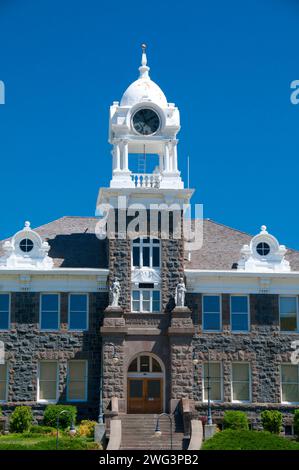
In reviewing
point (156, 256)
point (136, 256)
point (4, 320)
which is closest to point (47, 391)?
point (4, 320)

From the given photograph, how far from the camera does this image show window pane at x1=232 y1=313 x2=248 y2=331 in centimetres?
4522

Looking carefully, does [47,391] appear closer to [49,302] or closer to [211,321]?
[49,302]

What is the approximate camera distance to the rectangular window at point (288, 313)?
149 ft

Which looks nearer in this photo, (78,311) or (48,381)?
(48,381)

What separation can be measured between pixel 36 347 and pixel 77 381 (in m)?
2.28

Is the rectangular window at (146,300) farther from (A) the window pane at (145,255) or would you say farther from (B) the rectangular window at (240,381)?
(B) the rectangular window at (240,381)

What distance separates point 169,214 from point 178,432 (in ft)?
32.5

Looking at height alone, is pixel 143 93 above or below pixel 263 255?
above

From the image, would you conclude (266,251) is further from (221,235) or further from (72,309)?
(72,309)

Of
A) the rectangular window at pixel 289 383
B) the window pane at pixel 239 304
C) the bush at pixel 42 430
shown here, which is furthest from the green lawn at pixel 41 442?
the rectangular window at pixel 289 383

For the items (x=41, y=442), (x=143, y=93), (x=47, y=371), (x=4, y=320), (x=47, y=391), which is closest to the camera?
(x=41, y=442)

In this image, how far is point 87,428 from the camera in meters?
40.9

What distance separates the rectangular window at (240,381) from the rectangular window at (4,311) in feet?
32.9
